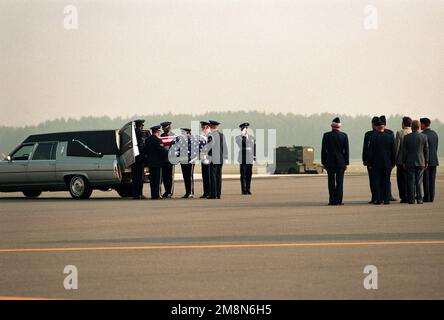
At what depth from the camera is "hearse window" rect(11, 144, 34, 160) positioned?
2929 cm

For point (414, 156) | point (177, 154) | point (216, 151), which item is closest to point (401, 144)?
point (414, 156)

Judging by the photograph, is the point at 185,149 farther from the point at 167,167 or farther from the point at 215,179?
the point at 215,179

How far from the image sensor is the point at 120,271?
37.5 ft

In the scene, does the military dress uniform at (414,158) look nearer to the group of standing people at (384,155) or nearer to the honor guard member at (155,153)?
the group of standing people at (384,155)

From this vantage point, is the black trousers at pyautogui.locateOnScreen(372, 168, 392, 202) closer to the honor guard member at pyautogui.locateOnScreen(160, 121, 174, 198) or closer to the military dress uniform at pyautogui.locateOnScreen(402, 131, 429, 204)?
the military dress uniform at pyautogui.locateOnScreen(402, 131, 429, 204)

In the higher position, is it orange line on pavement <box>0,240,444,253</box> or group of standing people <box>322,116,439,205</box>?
group of standing people <box>322,116,439,205</box>

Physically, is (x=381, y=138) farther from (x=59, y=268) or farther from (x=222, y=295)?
(x=222, y=295)

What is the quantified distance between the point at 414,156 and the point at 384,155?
73cm

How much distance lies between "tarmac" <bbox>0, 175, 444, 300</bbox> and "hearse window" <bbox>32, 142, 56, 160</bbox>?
5583 mm

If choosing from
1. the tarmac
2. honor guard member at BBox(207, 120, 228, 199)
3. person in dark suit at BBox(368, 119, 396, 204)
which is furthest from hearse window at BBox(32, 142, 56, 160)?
person in dark suit at BBox(368, 119, 396, 204)

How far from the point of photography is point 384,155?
2384cm

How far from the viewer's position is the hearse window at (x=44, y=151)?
2870 centimetres

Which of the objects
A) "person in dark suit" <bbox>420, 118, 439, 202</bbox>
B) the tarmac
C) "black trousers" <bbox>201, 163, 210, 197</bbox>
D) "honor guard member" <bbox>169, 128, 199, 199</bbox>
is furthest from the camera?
"black trousers" <bbox>201, 163, 210, 197</bbox>
